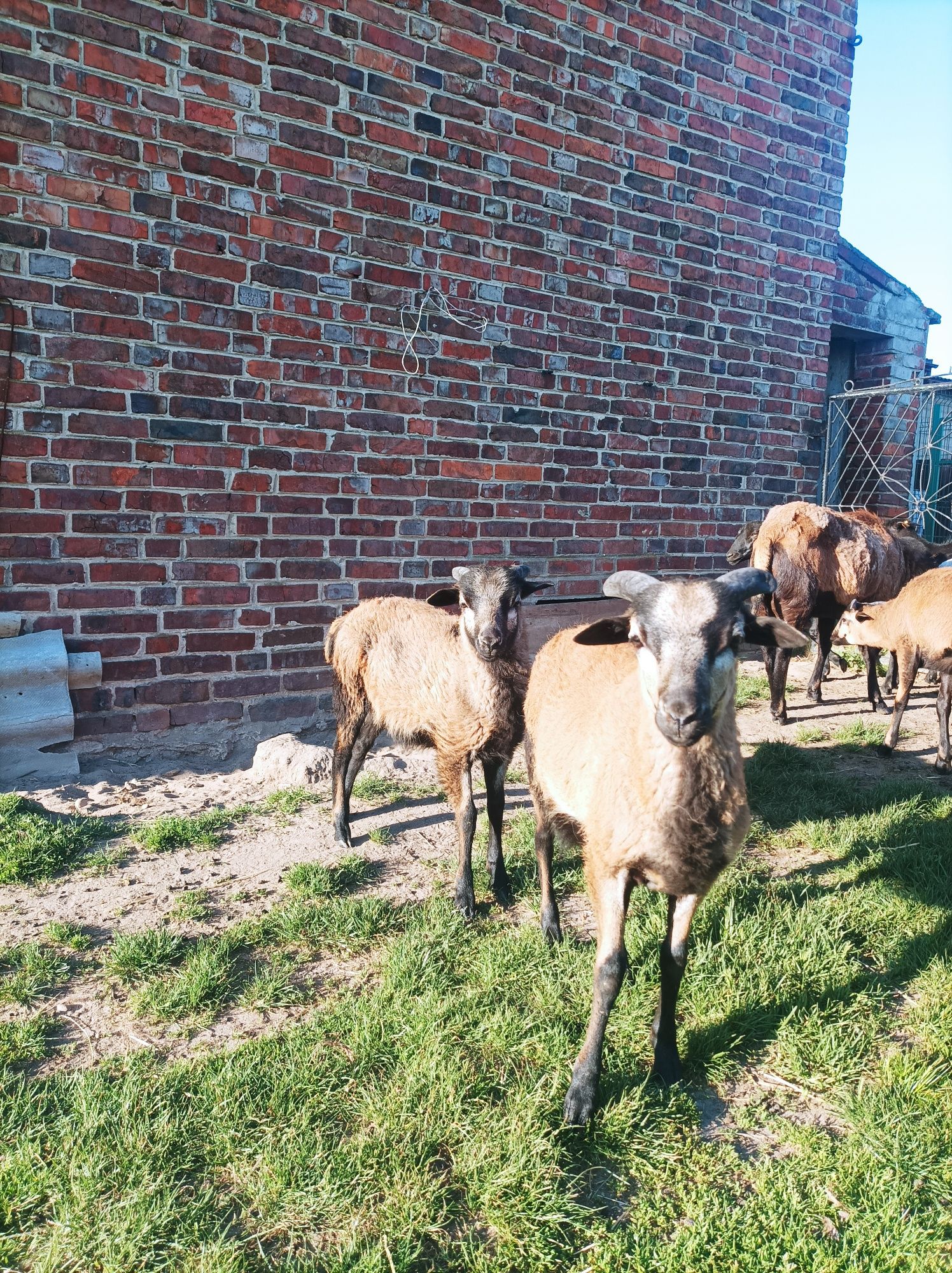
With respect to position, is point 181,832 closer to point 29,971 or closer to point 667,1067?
point 29,971

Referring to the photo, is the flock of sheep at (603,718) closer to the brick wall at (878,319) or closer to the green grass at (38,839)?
the green grass at (38,839)

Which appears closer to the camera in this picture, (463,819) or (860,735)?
(463,819)

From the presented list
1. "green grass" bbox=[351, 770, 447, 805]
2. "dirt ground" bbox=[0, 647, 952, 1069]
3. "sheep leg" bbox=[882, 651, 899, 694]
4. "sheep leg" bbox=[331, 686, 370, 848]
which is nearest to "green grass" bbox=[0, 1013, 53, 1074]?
"dirt ground" bbox=[0, 647, 952, 1069]

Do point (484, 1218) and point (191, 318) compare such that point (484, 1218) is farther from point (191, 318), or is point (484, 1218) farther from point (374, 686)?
point (191, 318)

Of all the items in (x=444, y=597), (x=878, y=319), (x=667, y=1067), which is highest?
(x=878, y=319)

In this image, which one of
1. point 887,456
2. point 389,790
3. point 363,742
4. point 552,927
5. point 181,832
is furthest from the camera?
point 887,456

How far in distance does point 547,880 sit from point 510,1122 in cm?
115

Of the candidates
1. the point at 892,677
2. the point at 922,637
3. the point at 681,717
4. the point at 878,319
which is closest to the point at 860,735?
the point at 922,637

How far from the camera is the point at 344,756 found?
4.36m

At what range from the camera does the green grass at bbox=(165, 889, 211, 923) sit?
3400 millimetres

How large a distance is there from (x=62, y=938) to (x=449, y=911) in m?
1.55

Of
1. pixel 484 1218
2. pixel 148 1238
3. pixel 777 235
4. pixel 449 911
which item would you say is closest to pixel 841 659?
pixel 777 235

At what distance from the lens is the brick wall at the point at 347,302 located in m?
4.45

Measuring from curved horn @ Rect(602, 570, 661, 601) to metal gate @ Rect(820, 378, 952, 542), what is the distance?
24.0 ft
